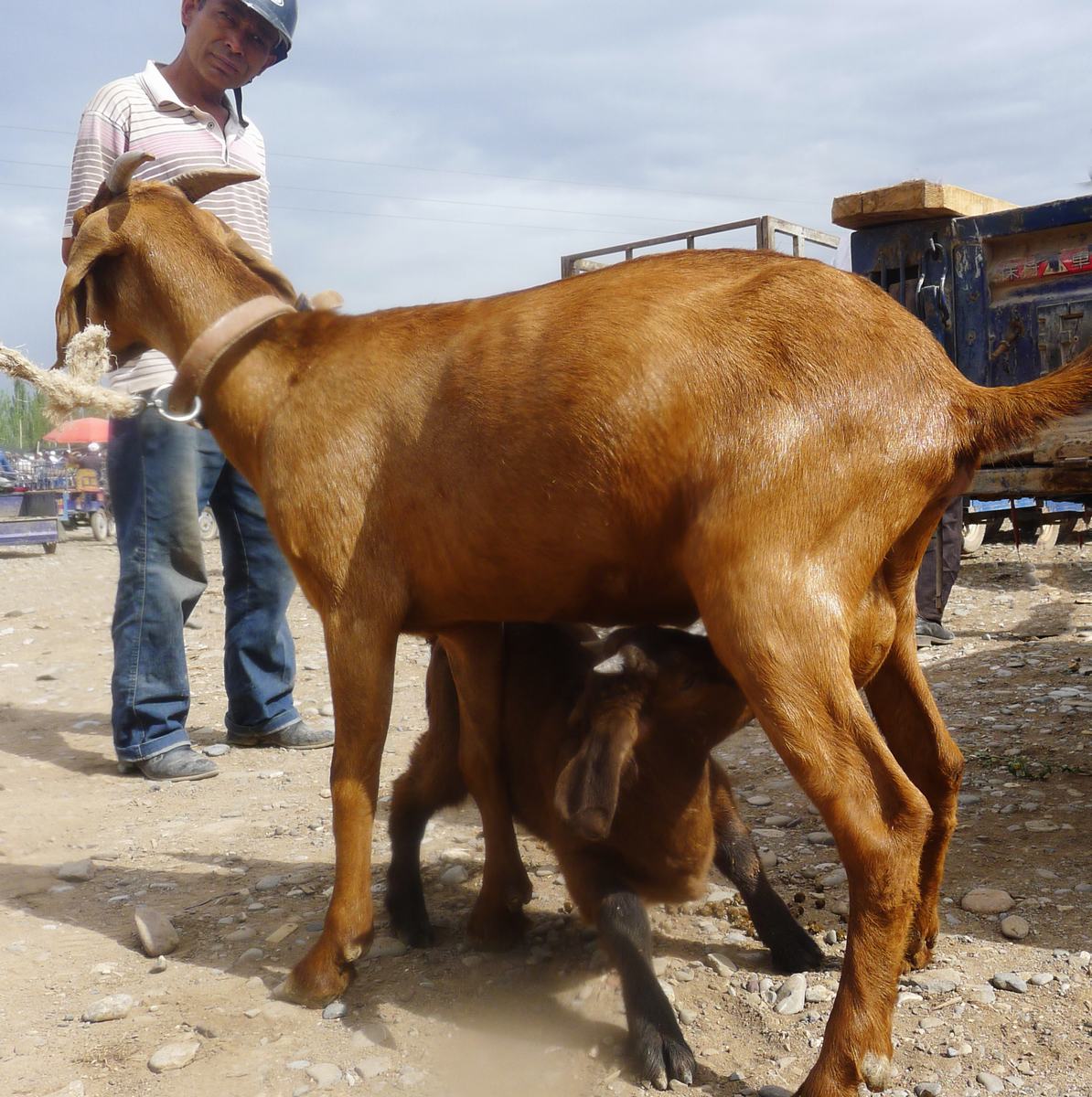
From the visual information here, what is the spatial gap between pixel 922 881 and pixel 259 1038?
171cm

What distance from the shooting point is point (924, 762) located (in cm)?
293

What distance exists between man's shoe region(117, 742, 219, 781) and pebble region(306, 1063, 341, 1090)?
2.64 meters

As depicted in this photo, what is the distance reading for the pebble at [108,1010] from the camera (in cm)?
294

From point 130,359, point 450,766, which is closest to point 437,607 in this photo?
point 450,766

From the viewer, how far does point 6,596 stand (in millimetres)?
11688

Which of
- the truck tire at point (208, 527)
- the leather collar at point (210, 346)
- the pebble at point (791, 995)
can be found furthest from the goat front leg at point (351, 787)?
the truck tire at point (208, 527)

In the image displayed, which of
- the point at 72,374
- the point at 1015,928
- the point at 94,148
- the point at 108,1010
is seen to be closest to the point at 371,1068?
the point at 108,1010

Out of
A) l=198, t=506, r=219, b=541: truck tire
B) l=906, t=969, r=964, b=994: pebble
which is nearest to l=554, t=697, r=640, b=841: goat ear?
l=906, t=969, r=964, b=994: pebble

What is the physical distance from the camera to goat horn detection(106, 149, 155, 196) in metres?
→ 3.22

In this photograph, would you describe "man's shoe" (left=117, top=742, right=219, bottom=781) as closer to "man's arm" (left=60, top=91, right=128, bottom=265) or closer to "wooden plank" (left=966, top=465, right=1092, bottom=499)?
"man's arm" (left=60, top=91, right=128, bottom=265)

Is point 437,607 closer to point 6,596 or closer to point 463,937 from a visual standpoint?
point 463,937

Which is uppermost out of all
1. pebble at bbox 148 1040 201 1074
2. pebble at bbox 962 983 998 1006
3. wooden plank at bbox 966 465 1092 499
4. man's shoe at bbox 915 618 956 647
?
wooden plank at bbox 966 465 1092 499

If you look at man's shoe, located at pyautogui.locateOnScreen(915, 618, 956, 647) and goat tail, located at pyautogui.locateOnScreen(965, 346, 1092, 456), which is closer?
goat tail, located at pyautogui.locateOnScreen(965, 346, 1092, 456)

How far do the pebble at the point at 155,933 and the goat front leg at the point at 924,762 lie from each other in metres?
2.07
